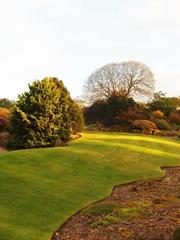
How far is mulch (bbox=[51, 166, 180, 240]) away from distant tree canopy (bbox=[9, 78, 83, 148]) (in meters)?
11.3

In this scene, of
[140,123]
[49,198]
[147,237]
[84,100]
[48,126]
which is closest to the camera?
[147,237]

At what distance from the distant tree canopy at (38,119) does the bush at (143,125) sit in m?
20.4

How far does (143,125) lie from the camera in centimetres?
4794

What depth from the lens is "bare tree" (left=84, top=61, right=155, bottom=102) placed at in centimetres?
6153

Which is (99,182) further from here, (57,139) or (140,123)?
(140,123)

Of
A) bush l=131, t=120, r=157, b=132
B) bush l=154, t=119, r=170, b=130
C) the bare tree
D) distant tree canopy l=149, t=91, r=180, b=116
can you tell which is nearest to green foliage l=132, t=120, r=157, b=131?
bush l=131, t=120, r=157, b=132

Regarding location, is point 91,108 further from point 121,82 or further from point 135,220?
point 135,220

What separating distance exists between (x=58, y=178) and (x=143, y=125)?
1252 inches

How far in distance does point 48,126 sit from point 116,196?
13.1 m

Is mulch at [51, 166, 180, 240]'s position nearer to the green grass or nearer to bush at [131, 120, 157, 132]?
the green grass

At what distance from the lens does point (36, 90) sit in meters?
28.2

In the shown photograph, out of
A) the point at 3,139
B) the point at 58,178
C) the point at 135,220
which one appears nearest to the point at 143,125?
the point at 3,139

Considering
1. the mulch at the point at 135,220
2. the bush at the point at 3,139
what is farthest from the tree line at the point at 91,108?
the mulch at the point at 135,220

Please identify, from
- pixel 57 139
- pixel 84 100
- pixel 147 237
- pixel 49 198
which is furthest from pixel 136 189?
pixel 84 100
